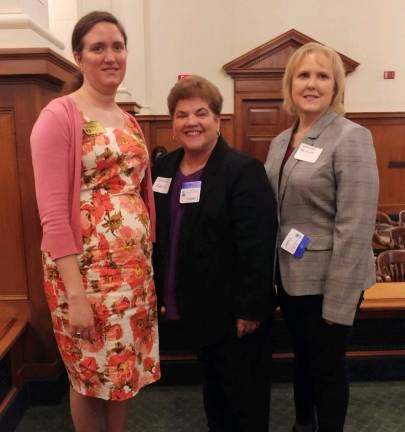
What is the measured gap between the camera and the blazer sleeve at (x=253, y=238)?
1413 millimetres

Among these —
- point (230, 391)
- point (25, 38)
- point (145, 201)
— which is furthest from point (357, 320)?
point (25, 38)

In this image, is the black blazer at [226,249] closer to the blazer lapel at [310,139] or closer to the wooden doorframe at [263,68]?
the blazer lapel at [310,139]

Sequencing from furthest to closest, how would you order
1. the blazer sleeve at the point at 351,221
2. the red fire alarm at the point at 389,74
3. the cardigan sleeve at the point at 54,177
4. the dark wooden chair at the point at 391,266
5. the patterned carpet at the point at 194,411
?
1. the red fire alarm at the point at 389,74
2. the dark wooden chair at the point at 391,266
3. the patterned carpet at the point at 194,411
4. the blazer sleeve at the point at 351,221
5. the cardigan sleeve at the point at 54,177

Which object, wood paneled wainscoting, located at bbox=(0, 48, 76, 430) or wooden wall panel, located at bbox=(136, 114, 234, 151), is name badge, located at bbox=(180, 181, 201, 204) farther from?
wooden wall panel, located at bbox=(136, 114, 234, 151)

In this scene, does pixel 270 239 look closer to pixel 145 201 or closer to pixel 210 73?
pixel 145 201

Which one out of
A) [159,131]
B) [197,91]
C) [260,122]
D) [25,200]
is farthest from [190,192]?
[260,122]

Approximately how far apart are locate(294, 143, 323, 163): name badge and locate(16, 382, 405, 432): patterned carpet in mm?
1218

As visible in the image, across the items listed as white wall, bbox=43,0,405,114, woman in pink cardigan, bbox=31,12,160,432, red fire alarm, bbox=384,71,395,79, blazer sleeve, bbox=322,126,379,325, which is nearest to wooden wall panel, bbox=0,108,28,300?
woman in pink cardigan, bbox=31,12,160,432

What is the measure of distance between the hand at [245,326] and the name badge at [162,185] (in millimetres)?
518

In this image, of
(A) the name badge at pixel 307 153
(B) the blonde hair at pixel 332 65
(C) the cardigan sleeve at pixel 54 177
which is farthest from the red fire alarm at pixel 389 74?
(C) the cardigan sleeve at pixel 54 177

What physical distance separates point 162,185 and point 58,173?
427 mm

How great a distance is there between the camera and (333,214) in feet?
4.73

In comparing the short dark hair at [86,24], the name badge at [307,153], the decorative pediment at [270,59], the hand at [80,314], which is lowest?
the hand at [80,314]

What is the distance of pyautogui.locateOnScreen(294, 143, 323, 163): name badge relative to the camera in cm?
144
